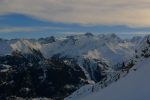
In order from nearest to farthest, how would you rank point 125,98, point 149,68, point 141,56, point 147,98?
1. point 147,98
2. point 125,98
3. point 149,68
4. point 141,56

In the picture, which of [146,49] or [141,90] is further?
[146,49]

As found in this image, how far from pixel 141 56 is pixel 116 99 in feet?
127

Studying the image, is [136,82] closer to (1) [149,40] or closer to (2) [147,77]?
(2) [147,77]

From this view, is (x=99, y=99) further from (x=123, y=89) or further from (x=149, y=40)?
(x=149, y=40)

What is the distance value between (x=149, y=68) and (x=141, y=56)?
29.3 meters

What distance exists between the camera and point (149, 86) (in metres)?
31.8

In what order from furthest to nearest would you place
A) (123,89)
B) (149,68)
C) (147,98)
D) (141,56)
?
(141,56) → (149,68) → (123,89) → (147,98)

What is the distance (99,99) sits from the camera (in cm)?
3766

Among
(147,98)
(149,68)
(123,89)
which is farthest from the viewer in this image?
(149,68)

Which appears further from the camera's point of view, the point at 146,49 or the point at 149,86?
the point at 146,49

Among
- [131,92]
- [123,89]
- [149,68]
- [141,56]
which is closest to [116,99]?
[131,92]

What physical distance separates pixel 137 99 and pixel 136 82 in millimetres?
7859

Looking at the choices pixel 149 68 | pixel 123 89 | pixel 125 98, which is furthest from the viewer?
pixel 149 68

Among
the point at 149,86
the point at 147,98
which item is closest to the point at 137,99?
Answer: the point at 147,98
